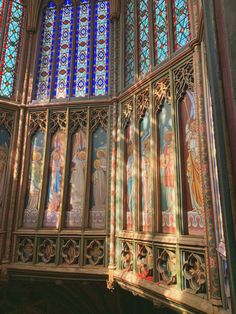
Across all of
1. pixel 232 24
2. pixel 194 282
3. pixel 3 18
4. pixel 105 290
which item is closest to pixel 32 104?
pixel 3 18

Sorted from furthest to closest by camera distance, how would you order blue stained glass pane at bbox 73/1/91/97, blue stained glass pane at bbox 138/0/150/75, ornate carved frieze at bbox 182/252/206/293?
blue stained glass pane at bbox 73/1/91/97, blue stained glass pane at bbox 138/0/150/75, ornate carved frieze at bbox 182/252/206/293

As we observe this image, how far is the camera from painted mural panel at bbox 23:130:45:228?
27.0 feet

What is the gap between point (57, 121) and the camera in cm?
896

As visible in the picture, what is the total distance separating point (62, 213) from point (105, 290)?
98.8 inches

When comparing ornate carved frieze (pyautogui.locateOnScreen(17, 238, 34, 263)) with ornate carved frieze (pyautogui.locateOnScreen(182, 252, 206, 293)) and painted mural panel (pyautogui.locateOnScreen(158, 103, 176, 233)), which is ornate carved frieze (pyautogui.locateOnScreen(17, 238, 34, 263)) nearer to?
painted mural panel (pyautogui.locateOnScreen(158, 103, 176, 233))

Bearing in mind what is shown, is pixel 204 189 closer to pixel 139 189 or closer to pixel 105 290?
pixel 139 189

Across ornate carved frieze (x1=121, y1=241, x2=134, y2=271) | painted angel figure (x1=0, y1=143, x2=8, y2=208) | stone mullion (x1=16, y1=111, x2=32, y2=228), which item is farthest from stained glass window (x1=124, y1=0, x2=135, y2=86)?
ornate carved frieze (x1=121, y1=241, x2=134, y2=271)

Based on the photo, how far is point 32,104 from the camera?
30.1 feet

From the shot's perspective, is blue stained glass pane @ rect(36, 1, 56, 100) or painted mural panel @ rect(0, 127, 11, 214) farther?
blue stained glass pane @ rect(36, 1, 56, 100)

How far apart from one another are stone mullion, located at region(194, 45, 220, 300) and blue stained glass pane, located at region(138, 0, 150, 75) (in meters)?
2.22

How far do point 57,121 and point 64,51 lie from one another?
2.57 meters

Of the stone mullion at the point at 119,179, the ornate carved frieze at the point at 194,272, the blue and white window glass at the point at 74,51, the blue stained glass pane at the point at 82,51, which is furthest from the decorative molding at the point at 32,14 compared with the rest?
the ornate carved frieze at the point at 194,272

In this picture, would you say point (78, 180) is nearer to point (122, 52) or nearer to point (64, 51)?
point (122, 52)

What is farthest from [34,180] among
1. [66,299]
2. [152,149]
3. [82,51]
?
[82,51]
